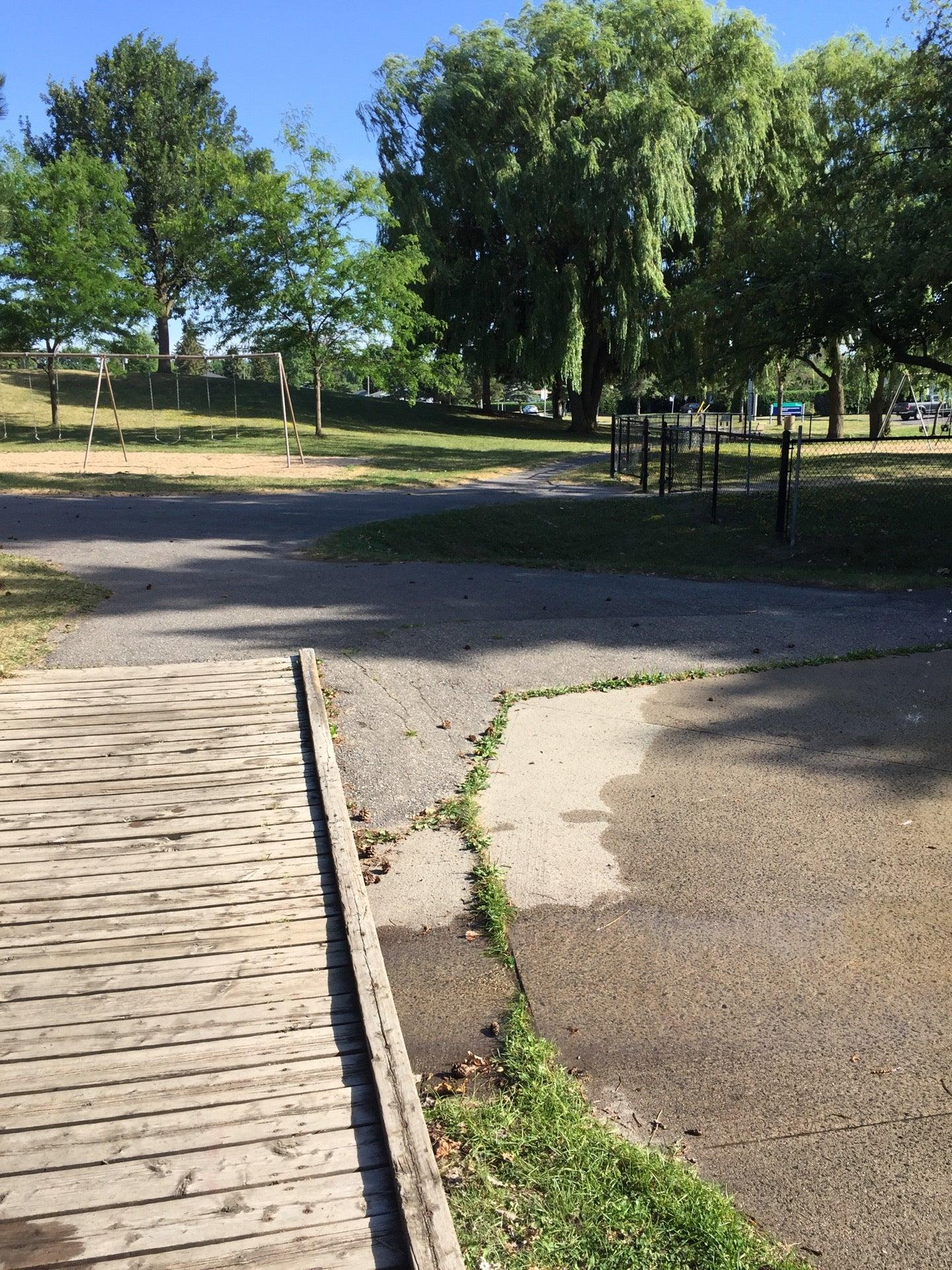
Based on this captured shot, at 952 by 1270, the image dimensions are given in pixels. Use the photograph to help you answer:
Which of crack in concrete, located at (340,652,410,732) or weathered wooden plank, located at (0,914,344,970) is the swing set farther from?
weathered wooden plank, located at (0,914,344,970)

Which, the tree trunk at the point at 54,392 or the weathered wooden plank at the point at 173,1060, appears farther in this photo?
the tree trunk at the point at 54,392

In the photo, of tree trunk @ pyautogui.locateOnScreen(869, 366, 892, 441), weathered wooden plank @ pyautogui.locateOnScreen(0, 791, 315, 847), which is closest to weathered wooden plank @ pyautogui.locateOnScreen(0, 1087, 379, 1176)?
weathered wooden plank @ pyautogui.locateOnScreen(0, 791, 315, 847)

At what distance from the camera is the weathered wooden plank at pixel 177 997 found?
11.4ft

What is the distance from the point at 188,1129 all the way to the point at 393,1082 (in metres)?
0.56

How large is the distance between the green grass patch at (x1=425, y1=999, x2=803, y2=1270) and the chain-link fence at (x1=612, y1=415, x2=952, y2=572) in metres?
11.6

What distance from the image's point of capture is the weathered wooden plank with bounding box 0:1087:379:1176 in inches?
112

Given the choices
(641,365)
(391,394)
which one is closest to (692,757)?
(641,365)

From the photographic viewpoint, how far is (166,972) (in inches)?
147

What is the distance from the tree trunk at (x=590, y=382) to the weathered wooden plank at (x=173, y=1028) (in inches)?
1386

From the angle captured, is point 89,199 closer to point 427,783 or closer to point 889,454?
point 889,454

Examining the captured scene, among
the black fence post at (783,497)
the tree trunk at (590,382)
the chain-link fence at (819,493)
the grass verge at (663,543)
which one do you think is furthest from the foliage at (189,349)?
the black fence post at (783,497)

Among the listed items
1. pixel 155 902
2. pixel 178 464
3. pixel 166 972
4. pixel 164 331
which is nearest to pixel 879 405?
pixel 178 464

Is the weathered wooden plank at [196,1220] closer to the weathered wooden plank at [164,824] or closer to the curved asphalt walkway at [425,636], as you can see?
the curved asphalt walkway at [425,636]

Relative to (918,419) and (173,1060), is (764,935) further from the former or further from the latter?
(918,419)
